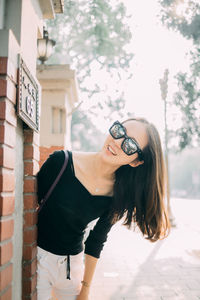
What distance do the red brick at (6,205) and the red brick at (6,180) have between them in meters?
0.04

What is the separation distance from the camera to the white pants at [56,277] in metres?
2.09

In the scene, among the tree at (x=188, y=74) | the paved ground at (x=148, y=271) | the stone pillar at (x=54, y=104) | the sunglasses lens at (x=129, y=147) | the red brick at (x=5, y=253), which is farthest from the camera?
the tree at (x=188, y=74)

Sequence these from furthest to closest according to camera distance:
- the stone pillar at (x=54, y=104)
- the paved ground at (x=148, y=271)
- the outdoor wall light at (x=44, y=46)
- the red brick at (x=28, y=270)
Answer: the outdoor wall light at (x=44, y=46)
the stone pillar at (x=54, y=104)
the paved ground at (x=148, y=271)
the red brick at (x=28, y=270)

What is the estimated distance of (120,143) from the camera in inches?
88.4

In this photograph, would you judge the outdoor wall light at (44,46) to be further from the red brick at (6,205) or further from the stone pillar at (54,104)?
the red brick at (6,205)

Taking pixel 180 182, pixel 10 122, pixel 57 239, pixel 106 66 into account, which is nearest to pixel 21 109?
pixel 10 122

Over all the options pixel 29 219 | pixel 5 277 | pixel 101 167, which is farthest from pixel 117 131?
pixel 5 277

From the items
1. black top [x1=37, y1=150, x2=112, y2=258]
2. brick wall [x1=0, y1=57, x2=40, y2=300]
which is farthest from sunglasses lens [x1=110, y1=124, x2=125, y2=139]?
brick wall [x1=0, y1=57, x2=40, y2=300]

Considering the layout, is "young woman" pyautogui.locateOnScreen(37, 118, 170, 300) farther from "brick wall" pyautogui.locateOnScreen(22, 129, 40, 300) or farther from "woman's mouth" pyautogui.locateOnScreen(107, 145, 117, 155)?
"brick wall" pyautogui.locateOnScreen(22, 129, 40, 300)

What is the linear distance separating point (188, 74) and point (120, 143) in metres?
8.43

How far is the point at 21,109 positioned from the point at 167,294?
3.81m

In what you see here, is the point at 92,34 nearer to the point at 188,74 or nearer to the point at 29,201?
the point at 188,74

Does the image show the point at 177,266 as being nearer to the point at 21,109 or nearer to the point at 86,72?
the point at 21,109

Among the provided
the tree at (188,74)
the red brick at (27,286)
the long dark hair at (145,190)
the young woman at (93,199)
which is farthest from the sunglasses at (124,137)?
the tree at (188,74)
